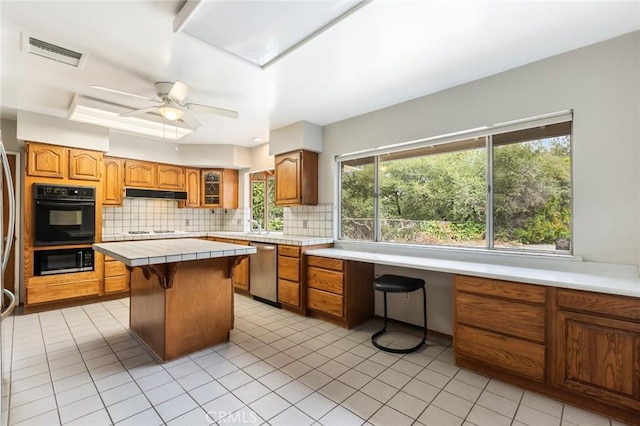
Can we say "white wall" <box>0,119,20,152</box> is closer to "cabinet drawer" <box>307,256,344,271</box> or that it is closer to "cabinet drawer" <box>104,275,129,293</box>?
"cabinet drawer" <box>104,275,129,293</box>

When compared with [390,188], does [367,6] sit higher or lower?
higher

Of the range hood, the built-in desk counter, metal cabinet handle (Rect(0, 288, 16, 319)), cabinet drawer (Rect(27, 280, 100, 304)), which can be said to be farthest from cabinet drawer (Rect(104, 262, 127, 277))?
the built-in desk counter

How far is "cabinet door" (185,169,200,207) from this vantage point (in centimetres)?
530

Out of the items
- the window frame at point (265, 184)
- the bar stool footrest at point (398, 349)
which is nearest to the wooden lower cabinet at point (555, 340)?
the bar stool footrest at point (398, 349)

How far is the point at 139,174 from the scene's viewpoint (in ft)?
15.7

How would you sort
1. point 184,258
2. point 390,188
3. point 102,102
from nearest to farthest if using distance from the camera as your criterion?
point 184,258, point 102,102, point 390,188

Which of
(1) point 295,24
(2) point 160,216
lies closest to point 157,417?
(1) point 295,24

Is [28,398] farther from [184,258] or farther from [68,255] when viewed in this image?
[68,255]

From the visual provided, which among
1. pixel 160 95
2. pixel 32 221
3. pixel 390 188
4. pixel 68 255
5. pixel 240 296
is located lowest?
pixel 240 296

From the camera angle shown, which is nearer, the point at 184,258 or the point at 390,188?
the point at 184,258

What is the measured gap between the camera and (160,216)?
5246 millimetres

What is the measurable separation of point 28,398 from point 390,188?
3.49 meters

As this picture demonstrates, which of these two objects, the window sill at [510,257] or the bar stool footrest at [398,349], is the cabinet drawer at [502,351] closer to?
the bar stool footrest at [398,349]

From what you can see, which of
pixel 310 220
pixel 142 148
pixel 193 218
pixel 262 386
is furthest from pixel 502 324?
pixel 142 148
